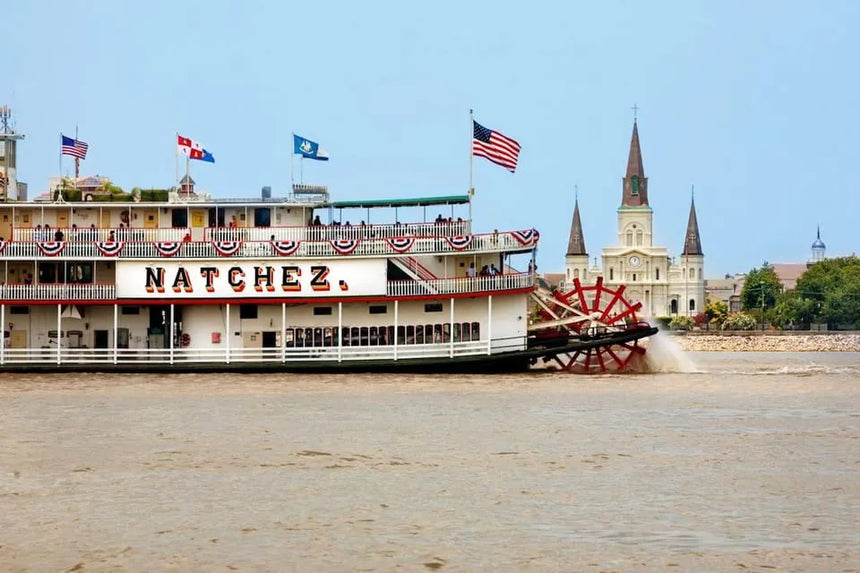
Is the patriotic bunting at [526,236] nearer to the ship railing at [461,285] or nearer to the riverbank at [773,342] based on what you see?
the ship railing at [461,285]

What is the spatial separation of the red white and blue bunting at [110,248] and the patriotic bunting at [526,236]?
1262 centimetres

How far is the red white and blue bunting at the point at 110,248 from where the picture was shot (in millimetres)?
46438

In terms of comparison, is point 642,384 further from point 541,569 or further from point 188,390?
point 541,569

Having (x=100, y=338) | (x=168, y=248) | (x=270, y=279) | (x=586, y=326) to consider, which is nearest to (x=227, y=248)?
(x=270, y=279)

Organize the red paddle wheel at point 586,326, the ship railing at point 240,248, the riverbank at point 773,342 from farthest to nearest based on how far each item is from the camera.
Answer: the riverbank at point 773,342
the red paddle wheel at point 586,326
the ship railing at point 240,248

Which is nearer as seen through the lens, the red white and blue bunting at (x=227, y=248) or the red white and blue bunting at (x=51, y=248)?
the red white and blue bunting at (x=227, y=248)

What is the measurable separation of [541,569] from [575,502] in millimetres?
4485

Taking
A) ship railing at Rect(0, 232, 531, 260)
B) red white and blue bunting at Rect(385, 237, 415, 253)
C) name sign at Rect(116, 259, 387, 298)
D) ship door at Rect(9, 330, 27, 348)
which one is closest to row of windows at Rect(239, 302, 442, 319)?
name sign at Rect(116, 259, 387, 298)

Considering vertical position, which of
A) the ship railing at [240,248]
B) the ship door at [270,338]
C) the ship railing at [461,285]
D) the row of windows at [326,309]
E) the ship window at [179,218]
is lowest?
the ship door at [270,338]

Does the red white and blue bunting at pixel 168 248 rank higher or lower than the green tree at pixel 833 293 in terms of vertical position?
lower

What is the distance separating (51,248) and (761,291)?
125m

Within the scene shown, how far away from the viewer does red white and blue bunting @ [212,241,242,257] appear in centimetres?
4606

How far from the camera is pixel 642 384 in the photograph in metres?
45.3

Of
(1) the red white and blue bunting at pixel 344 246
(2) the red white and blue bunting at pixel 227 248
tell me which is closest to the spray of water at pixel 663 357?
(1) the red white and blue bunting at pixel 344 246
